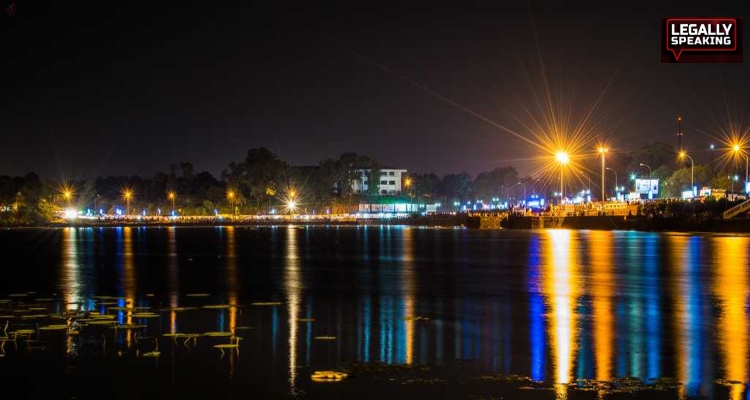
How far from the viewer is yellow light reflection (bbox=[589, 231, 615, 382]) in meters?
17.1

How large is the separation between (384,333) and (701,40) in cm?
3316

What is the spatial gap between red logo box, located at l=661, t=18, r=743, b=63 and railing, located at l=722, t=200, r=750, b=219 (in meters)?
51.9

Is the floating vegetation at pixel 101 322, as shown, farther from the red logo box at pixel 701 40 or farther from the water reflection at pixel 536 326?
the red logo box at pixel 701 40

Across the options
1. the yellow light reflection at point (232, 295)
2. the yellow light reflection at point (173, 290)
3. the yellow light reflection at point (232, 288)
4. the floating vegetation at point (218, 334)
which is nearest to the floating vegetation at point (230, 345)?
the yellow light reflection at point (232, 295)

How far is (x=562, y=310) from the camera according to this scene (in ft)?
86.2

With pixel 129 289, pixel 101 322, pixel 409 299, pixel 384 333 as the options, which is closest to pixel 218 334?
pixel 384 333

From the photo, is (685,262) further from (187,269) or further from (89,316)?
(89,316)

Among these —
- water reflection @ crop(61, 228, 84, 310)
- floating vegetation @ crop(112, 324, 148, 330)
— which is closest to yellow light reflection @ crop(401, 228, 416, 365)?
floating vegetation @ crop(112, 324, 148, 330)

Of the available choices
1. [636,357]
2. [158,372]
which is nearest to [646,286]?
→ [636,357]

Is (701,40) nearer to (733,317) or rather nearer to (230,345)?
(733,317)

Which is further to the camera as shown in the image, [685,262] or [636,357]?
[685,262]

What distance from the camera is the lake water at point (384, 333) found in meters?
15.5

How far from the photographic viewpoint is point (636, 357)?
1791 cm

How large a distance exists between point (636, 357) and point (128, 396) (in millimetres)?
10540
